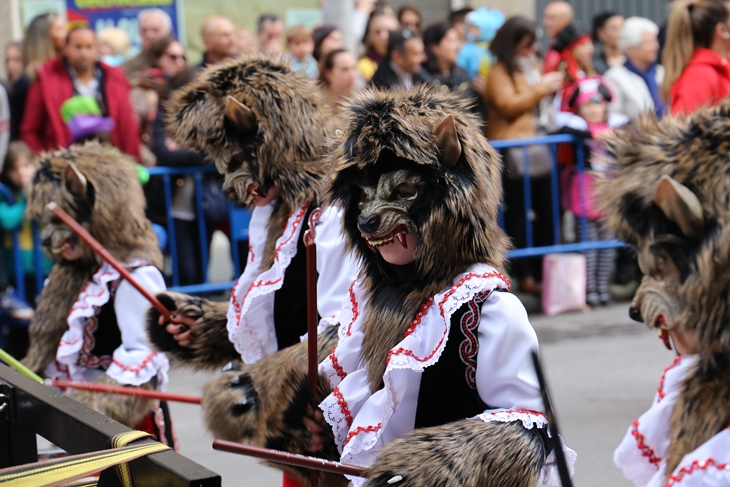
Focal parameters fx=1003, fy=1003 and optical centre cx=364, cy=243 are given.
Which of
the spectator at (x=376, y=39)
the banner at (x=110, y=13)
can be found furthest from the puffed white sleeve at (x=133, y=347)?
the banner at (x=110, y=13)

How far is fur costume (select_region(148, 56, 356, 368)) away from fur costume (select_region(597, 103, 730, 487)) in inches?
41.7

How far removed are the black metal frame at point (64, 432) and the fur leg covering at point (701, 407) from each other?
0.90 metres

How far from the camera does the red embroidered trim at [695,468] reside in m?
1.81

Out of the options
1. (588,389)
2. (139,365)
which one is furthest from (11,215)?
(588,389)

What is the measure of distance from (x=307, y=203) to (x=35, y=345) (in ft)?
4.68

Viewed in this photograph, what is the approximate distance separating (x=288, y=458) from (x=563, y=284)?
5580mm

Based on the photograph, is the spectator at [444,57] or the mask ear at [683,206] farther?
the spectator at [444,57]

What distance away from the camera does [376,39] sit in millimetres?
8055

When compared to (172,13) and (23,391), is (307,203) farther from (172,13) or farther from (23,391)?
(172,13)

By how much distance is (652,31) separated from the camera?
26.5ft

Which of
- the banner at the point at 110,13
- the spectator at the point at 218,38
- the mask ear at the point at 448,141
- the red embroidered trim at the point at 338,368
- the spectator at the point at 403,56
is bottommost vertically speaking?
the red embroidered trim at the point at 338,368

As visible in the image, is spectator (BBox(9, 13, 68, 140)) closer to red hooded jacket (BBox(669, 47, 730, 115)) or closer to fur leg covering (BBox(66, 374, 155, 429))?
fur leg covering (BBox(66, 374, 155, 429))

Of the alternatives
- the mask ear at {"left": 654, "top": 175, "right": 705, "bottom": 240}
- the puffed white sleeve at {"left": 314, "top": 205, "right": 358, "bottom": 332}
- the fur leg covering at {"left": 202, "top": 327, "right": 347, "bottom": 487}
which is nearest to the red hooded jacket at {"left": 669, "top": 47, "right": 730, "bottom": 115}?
the puffed white sleeve at {"left": 314, "top": 205, "right": 358, "bottom": 332}

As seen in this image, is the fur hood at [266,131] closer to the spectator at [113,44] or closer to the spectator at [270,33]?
the spectator at [270,33]
